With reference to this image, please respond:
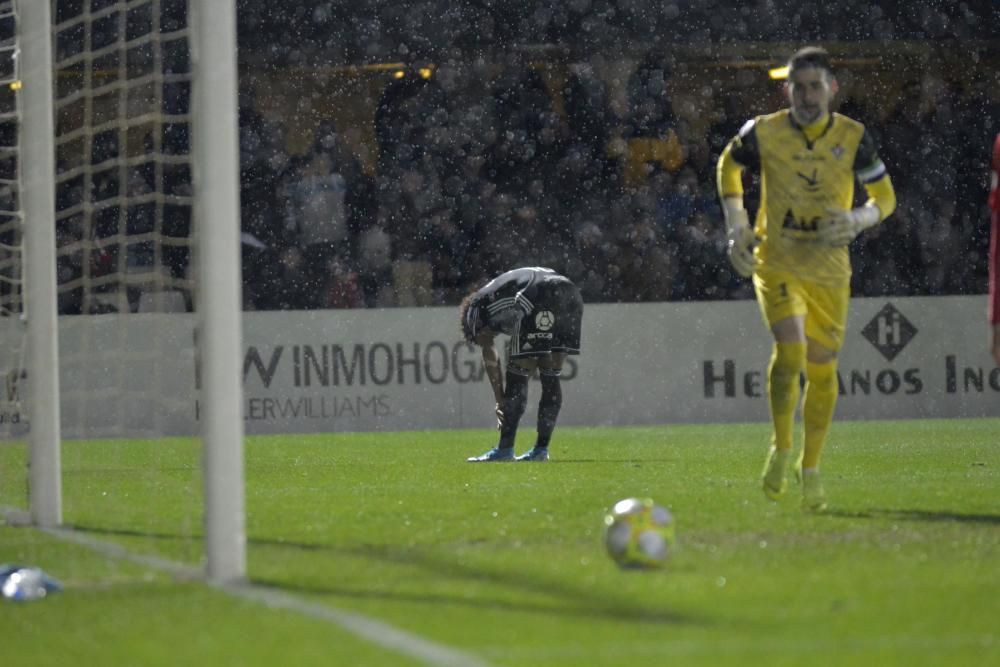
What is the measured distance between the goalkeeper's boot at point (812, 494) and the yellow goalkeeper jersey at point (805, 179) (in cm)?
93

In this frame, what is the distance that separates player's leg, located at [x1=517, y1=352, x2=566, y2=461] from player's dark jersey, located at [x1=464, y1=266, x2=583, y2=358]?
A: 0.09 meters

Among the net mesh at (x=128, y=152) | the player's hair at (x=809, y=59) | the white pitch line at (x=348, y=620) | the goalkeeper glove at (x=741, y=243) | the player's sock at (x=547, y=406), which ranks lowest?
the white pitch line at (x=348, y=620)

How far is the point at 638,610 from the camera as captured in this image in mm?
4926

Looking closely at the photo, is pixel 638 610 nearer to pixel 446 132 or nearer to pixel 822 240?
pixel 822 240

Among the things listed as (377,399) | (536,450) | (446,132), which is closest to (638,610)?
(536,450)

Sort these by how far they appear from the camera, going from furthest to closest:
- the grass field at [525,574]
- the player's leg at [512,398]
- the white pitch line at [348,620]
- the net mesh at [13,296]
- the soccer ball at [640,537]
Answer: the player's leg at [512,398] < the net mesh at [13,296] < the soccer ball at [640,537] < the grass field at [525,574] < the white pitch line at [348,620]

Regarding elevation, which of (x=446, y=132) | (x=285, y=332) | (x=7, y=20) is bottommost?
(x=285, y=332)

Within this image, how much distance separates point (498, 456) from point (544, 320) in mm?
1089

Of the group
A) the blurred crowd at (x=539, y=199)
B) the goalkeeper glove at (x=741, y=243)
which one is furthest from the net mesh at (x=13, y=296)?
the blurred crowd at (x=539, y=199)

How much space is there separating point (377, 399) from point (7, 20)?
579 centimetres

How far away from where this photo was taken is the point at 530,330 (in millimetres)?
13594

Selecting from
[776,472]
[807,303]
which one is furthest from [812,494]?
[807,303]

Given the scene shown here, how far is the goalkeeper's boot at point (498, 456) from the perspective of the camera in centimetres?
1345

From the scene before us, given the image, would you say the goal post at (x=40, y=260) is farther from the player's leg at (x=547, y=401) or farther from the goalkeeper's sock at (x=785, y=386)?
the player's leg at (x=547, y=401)
